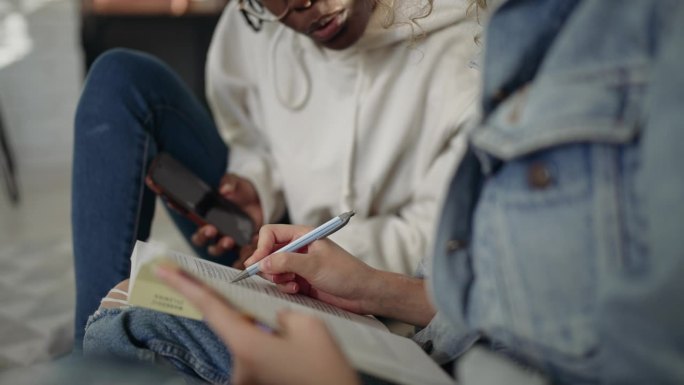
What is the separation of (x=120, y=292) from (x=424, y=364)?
0.35 metres

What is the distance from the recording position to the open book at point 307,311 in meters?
0.43

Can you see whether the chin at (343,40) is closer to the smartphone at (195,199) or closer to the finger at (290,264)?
the smartphone at (195,199)

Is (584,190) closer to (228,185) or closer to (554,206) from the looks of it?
(554,206)

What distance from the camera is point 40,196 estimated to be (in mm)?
1859

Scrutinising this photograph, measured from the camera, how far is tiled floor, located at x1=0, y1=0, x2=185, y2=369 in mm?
1077

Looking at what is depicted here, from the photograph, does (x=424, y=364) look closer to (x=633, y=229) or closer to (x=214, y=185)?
(x=633, y=229)

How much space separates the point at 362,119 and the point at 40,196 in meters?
1.31

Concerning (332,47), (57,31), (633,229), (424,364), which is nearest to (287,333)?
(424,364)

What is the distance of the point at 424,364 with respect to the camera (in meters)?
0.48

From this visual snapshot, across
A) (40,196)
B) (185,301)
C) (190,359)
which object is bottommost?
(40,196)

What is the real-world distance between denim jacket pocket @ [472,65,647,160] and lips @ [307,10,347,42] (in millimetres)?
460

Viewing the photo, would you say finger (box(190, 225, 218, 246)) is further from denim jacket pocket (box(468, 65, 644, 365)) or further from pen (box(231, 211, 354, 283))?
denim jacket pocket (box(468, 65, 644, 365))

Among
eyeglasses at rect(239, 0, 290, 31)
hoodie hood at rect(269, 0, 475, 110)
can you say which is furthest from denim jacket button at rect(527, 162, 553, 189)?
eyeglasses at rect(239, 0, 290, 31)

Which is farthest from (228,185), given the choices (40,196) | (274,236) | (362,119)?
(40,196)
